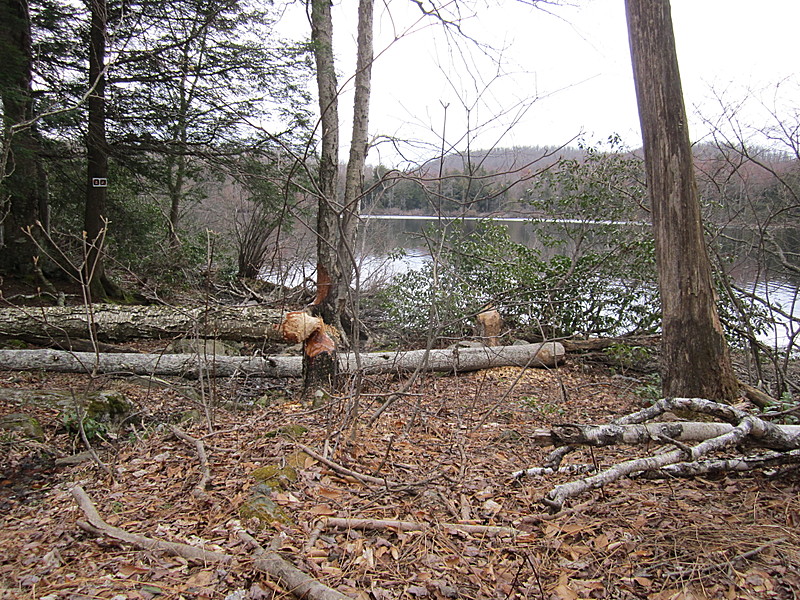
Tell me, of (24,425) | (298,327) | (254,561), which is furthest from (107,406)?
(254,561)

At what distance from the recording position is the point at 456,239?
901cm

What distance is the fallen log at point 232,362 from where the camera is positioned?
6.41 meters

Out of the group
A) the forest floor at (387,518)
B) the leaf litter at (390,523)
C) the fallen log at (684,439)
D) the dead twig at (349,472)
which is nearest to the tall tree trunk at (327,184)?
the forest floor at (387,518)

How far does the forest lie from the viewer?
2141 millimetres

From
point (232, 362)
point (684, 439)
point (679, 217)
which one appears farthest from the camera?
point (232, 362)

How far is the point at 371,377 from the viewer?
5730mm

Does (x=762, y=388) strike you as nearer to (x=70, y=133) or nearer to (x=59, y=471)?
(x=59, y=471)

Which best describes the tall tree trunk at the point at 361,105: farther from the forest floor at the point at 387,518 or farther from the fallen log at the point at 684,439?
the fallen log at the point at 684,439

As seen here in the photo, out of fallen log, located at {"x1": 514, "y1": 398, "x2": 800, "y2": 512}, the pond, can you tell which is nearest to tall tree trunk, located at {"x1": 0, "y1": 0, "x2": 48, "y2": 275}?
the pond

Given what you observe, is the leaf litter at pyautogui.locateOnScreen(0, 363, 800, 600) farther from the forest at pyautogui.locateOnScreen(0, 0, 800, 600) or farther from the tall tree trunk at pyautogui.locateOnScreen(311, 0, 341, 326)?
the tall tree trunk at pyautogui.locateOnScreen(311, 0, 341, 326)

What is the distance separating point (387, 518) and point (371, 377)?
3.29m

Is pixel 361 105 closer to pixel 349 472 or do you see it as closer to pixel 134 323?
pixel 134 323

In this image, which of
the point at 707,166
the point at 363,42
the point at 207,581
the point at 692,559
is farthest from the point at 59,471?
the point at 707,166

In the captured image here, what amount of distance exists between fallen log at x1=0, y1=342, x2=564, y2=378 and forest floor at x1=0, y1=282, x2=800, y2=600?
2.39 meters
